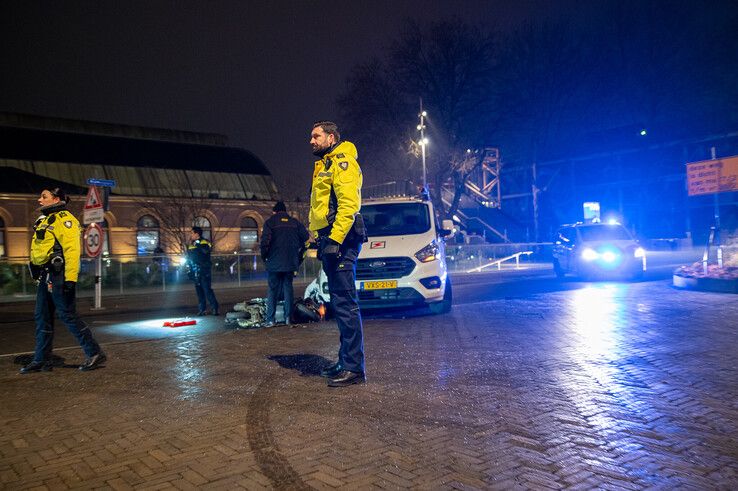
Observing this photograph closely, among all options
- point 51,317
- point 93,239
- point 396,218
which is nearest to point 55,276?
point 51,317

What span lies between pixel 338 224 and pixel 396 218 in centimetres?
614

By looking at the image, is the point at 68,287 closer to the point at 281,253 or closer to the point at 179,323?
the point at 281,253

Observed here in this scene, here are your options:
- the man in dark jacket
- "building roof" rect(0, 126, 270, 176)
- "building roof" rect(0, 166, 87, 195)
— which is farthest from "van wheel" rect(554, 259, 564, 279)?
"building roof" rect(0, 126, 270, 176)

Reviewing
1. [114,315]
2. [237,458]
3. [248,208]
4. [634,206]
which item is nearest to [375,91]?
[248,208]

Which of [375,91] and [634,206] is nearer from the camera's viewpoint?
[375,91]

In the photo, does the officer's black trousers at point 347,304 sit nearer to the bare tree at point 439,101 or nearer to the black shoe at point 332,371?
the black shoe at point 332,371

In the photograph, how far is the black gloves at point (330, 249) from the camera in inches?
211

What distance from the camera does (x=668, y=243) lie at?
3334cm

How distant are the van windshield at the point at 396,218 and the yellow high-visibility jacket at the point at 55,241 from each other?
5456 mm

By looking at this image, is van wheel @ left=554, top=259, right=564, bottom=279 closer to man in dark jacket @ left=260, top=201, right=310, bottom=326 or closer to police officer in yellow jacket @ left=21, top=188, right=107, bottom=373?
man in dark jacket @ left=260, top=201, right=310, bottom=326

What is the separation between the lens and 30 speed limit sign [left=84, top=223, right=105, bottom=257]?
15.0m

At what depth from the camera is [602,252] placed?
18188mm

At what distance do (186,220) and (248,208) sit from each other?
6813 mm

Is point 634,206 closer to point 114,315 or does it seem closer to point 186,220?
point 186,220
